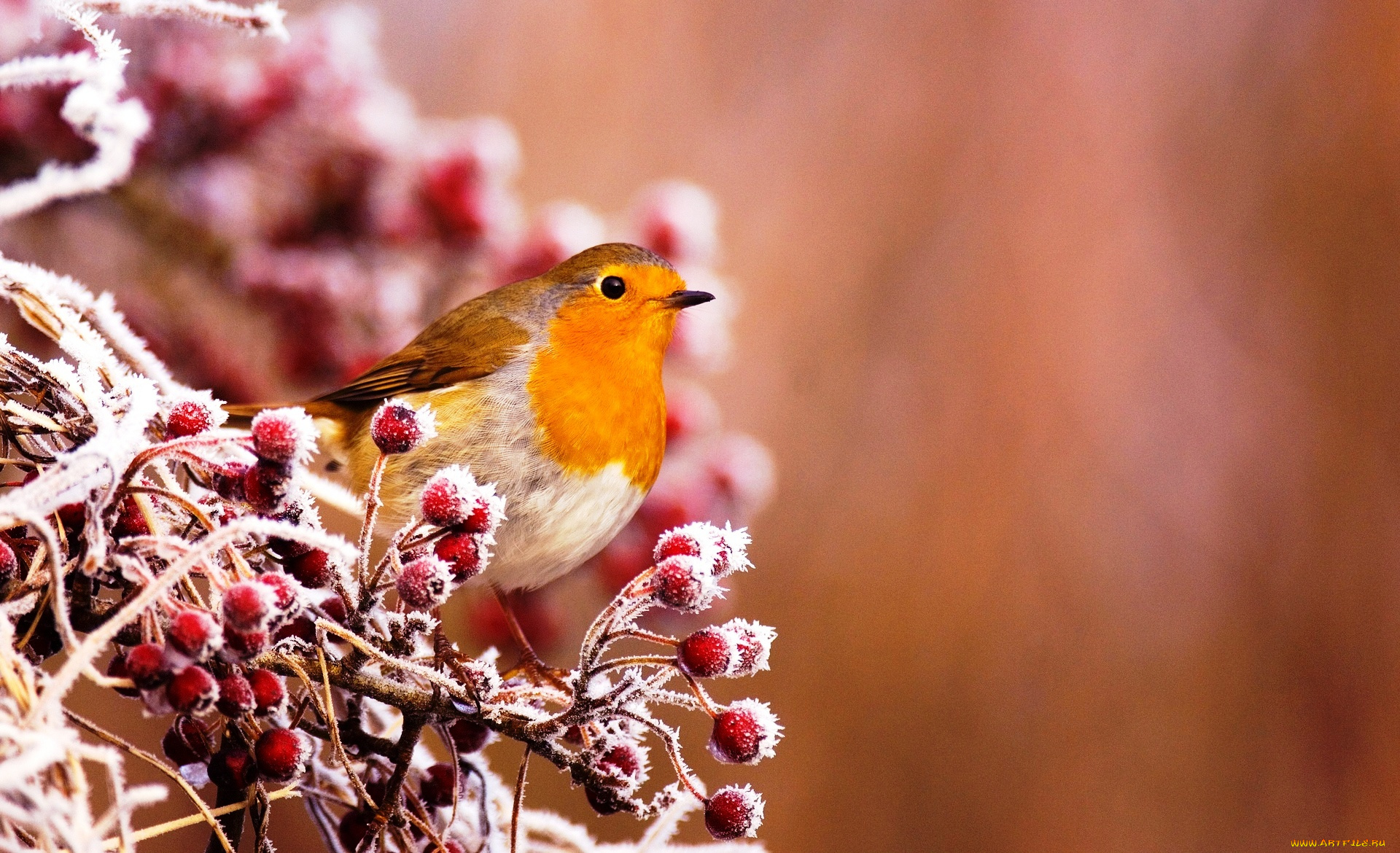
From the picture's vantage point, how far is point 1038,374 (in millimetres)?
3590

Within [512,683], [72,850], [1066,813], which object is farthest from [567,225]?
[1066,813]

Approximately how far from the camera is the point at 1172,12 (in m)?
3.68

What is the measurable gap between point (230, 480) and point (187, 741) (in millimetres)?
211

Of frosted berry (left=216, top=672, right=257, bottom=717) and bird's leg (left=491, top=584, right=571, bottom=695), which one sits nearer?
frosted berry (left=216, top=672, right=257, bottom=717)

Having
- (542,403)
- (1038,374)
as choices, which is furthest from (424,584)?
(1038,374)

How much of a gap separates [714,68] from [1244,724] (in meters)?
2.63

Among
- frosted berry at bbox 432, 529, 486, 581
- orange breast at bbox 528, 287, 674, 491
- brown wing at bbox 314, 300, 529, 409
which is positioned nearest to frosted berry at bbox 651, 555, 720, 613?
frosted berry at bbox 432, 529, 486, 581

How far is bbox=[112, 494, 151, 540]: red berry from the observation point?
0.81 metres

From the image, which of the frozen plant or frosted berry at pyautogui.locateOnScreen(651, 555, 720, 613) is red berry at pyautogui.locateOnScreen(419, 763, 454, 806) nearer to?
the frozen plant


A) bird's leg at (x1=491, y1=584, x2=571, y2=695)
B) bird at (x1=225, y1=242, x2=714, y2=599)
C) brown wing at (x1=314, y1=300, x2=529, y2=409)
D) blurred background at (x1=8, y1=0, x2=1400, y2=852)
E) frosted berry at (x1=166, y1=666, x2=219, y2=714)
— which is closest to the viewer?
frosted berry at (x1=166, y1=666, x2=219, y2=714)

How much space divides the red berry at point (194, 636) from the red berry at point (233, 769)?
0.52 ft

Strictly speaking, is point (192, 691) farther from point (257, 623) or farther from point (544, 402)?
point (544, 402)

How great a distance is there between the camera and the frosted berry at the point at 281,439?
2.50 feet

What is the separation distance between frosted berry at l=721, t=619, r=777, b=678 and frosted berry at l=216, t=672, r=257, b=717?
336mm
